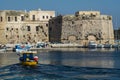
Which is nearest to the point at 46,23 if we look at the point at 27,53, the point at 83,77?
the point at 27,53

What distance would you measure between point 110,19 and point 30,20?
12.4 meters

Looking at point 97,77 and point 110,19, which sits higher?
point 110,19

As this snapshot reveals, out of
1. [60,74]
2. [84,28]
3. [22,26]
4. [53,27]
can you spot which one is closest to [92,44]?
[84,28]

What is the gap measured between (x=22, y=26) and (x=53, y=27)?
479 cm

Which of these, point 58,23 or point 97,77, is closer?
point 97,77

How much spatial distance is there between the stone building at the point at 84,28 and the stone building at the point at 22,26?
274cm

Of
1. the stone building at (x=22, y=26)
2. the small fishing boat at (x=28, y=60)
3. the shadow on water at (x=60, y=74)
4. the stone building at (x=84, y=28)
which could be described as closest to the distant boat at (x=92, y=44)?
the stone building at (x=84, y=28)

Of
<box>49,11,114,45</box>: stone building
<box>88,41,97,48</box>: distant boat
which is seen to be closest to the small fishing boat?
<box>49,11,114,45</box>: stone building

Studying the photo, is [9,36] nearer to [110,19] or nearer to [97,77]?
[110,19]

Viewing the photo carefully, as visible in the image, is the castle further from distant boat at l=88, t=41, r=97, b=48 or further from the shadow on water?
the shadow on water

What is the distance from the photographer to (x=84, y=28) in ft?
211

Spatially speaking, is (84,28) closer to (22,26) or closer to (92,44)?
(92,44)

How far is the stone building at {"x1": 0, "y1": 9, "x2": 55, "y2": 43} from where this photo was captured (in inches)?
2625

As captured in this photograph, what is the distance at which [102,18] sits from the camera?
64438 millimetres
